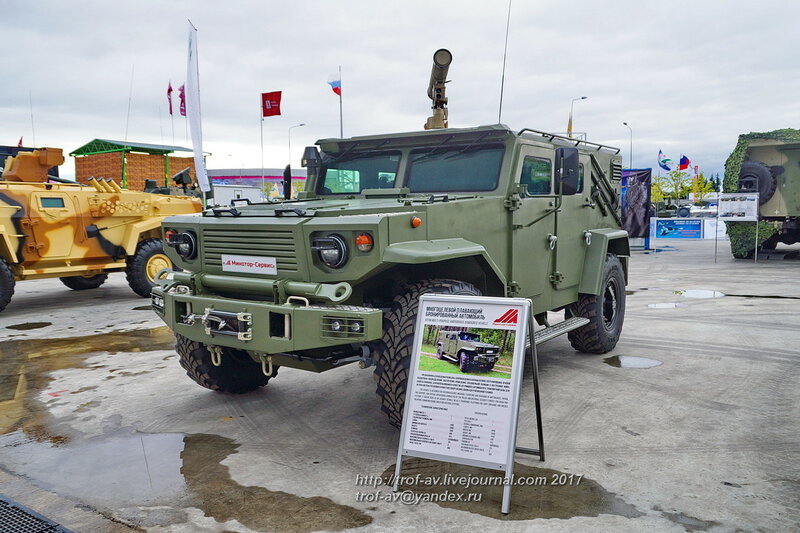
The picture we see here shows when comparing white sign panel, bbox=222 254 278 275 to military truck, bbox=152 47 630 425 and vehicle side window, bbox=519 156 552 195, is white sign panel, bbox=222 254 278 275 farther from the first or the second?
vehicle side window, bbox=519 156 552 195

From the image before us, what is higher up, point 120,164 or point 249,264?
point 120,164

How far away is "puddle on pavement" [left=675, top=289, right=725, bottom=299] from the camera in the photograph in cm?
1018

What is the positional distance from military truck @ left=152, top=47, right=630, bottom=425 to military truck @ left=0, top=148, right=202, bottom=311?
227 inches

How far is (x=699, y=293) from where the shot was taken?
34.5 feet

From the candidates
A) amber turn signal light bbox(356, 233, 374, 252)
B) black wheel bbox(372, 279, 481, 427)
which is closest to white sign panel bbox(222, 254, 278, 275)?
amber turn signal light bbox(356, 233, 374, 252)

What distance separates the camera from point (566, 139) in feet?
19.5

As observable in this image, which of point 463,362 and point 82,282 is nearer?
point 463,362

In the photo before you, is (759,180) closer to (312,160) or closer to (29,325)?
(312,160)

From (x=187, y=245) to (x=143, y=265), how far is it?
6.84 m

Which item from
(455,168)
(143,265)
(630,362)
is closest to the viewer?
(455,168)

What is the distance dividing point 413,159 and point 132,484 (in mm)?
3008

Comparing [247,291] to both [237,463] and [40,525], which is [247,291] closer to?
[237,463]

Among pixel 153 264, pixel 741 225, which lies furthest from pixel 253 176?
pixel 153 264

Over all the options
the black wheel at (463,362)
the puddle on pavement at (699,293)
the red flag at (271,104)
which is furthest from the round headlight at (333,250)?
the red flag at (271,104)
